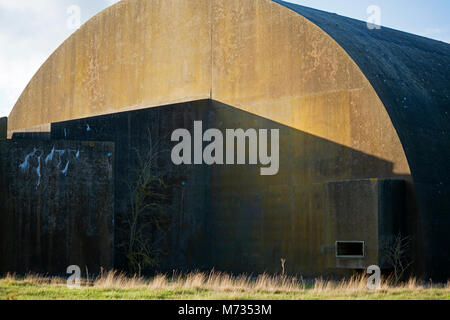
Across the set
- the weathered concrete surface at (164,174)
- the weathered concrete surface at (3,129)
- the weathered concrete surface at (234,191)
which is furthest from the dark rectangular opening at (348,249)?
the weathered concrete surface at (3,129)

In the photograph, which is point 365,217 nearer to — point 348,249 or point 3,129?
point 348,249

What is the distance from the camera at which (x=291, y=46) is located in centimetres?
1753

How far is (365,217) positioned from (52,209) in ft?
22.0

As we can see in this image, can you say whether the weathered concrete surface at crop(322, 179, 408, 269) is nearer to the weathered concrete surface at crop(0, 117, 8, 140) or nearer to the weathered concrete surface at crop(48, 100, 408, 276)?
the weathered concrete surface at crop(48, 100, 408, 276)

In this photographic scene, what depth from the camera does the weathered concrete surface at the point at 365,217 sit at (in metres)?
14.7

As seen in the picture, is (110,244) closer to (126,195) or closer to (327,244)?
(126,195)

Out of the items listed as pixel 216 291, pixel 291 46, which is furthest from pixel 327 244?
pixel 291 46

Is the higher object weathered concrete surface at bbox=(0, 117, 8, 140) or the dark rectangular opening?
weathered concrete surface at bbox=(0, 117, 8, 140)

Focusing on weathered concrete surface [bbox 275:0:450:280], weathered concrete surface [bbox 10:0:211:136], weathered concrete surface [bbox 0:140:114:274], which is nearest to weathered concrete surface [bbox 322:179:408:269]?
weathered concrete surface [bbox 275:0:450:280]

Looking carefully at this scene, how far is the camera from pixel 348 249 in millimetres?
15219

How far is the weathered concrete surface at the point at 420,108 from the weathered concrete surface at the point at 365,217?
2.02ft

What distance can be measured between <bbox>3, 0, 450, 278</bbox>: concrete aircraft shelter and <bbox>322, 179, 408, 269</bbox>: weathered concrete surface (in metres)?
0.02

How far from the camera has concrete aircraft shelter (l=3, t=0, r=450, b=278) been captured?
15438 millimetres

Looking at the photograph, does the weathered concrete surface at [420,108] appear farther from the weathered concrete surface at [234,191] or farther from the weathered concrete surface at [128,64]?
the weathered concrete surface at [128,64]
